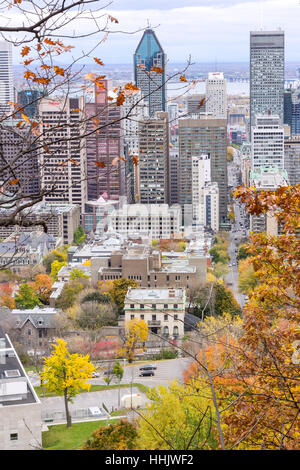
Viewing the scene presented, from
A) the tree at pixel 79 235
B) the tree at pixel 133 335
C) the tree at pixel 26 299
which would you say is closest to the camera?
the tree at pixel 133 335

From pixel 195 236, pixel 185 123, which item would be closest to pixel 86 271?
pixel 195 236

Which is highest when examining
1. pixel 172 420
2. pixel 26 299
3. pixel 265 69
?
pixel 265 69

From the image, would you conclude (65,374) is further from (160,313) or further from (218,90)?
(218,90)

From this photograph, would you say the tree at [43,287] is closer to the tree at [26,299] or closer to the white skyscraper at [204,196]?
the tree at [26,299]

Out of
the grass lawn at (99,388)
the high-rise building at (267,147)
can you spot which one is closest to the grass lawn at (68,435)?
the grass lawn at (99,388)

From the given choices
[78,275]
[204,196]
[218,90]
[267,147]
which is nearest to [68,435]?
[78,275]

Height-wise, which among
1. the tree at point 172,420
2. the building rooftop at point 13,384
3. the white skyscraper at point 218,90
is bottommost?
the building rooftop at point 13,384
